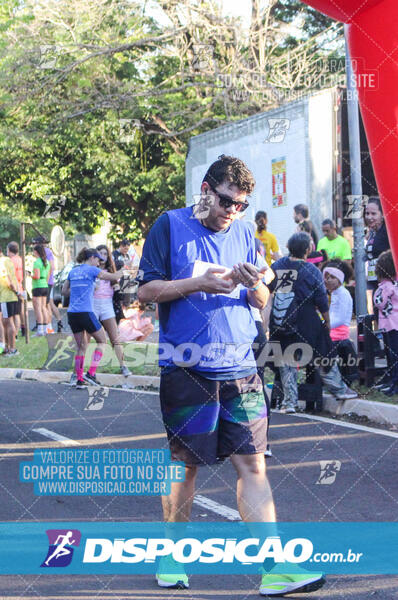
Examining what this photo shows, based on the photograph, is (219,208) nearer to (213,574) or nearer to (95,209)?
(213,574)

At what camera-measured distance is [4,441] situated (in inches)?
324

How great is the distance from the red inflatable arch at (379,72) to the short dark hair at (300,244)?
5.32m

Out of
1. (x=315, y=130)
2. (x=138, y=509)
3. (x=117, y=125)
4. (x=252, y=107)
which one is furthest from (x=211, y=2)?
(x=138, y=509)

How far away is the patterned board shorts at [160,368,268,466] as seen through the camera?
4203 mm

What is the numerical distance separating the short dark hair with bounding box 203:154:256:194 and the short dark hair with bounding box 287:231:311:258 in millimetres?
4415

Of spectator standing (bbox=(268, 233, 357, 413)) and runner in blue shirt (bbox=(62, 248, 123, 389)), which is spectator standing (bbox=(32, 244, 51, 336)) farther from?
spectator standing (bbox=(268, 233, 357, 413))

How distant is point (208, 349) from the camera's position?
4.20 meters

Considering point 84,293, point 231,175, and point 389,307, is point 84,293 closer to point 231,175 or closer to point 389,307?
point 389,307

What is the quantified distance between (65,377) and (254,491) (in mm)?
9359

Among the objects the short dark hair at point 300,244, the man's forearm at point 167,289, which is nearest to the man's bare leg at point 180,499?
the man's forearm at point 167,289

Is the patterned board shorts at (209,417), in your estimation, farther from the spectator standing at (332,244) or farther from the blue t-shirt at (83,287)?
the spectator standing at (332,244)

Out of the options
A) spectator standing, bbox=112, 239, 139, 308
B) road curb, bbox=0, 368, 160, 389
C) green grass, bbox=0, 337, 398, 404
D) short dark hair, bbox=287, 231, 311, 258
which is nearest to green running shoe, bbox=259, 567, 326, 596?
short dark hair, bbox=287, 231, 311, 258

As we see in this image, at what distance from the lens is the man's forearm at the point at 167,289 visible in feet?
13.5

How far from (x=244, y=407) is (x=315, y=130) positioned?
13.2 meters
